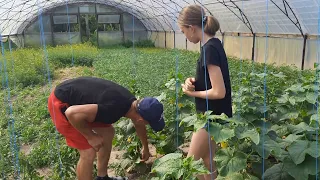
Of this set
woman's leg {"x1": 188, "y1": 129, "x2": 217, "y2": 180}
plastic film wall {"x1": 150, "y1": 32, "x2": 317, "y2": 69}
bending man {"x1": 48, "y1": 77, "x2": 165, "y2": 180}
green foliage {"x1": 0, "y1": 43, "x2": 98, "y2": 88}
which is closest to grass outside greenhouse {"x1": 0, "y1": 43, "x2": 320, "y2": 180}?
woman's leg {"x1": 188, "y1": 129, "x2": 217, "y2": 180}

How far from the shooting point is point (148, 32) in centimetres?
2219

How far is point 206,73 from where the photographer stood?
2154 millimetres

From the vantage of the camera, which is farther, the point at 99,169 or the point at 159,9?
the point at 159,9

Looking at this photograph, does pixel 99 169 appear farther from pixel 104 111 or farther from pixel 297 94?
pixel 297 94

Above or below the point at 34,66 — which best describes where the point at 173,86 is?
above

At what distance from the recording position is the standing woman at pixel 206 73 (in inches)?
81.0

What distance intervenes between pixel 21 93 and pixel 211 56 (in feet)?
20.3

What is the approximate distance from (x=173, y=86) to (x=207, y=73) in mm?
974

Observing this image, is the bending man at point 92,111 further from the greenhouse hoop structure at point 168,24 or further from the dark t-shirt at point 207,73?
the greenhouse hoop structure at point 168,24

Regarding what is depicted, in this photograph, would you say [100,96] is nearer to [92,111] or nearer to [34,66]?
[92,111]

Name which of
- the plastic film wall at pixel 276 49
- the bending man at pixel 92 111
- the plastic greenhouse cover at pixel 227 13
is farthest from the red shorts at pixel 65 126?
the plastic film wall at pixel 276 49

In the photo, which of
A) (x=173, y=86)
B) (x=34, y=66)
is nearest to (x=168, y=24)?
(x=34, y=66)

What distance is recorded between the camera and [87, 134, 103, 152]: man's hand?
2.50m

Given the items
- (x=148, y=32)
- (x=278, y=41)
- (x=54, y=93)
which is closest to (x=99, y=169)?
(x=54, y=93)
